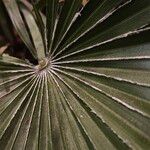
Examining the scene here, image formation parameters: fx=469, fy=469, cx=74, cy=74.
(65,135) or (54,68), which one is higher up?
(54,68)

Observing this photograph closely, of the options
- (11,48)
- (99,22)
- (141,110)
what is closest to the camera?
(141,110)

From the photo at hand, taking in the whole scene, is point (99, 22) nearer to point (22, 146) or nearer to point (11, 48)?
point (22, 146)

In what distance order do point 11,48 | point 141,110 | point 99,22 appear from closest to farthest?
1. point 141,110
2. point 99,22
3. point 11,48

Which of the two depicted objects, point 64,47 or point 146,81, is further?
point 64,47

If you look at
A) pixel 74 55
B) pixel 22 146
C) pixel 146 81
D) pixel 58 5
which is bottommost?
pixel 22 146

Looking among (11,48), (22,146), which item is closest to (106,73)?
(22,146)

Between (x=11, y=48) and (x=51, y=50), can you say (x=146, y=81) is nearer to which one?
(x=51, y=50)
